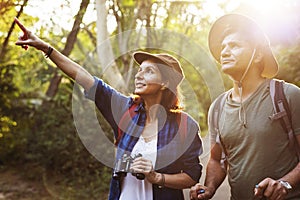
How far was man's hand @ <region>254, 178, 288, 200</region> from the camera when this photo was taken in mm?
2355

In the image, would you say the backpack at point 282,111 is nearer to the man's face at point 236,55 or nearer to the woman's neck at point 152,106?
the man's face at point 236,55

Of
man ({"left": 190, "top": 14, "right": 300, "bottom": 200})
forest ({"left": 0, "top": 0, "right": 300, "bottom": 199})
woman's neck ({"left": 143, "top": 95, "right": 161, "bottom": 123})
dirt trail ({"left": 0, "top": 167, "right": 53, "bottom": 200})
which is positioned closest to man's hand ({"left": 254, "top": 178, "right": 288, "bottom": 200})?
man ({"left": 190, "top": 14, "right": 300, "bottom": 200})

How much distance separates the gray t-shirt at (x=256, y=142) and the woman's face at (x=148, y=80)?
1.64 ft

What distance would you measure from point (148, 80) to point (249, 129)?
2.37ft

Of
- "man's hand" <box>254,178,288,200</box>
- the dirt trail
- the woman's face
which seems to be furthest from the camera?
the dirt trail

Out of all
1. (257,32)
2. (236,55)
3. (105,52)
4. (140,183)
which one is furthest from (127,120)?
(105,52)

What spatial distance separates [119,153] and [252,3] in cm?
814

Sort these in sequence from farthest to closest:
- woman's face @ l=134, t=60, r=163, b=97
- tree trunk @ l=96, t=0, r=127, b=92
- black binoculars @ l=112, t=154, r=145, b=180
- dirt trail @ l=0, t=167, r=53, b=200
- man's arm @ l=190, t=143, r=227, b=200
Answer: dirt trail @ l=0, t=167, r=53, b=200 → tree trunk @ l=96, t=0, r=127, b=92 → woman's face @ l=134, t=60, r=163, b=97 → man's arm @ l=190, t=143, r=227, b=200 → black binoculars @ l=112, t=154, r=145, b=180

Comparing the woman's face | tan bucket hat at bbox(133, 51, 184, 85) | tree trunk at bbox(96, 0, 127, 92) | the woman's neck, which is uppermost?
tree trunk at bbox(96, 0, 127, 92)

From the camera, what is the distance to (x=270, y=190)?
2.35 metres

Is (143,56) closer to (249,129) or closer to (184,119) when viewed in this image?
(184,119)

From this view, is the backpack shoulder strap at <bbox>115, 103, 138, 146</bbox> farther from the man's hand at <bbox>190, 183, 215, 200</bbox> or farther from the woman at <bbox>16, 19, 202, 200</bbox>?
the man's hand at <bbox>190, 183, 215, 200</bbox>

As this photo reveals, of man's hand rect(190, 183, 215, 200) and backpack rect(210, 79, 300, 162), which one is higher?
backpack rect(210, 79, 300, 162)

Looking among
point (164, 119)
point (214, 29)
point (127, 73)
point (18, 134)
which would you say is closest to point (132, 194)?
point (164, 119)
